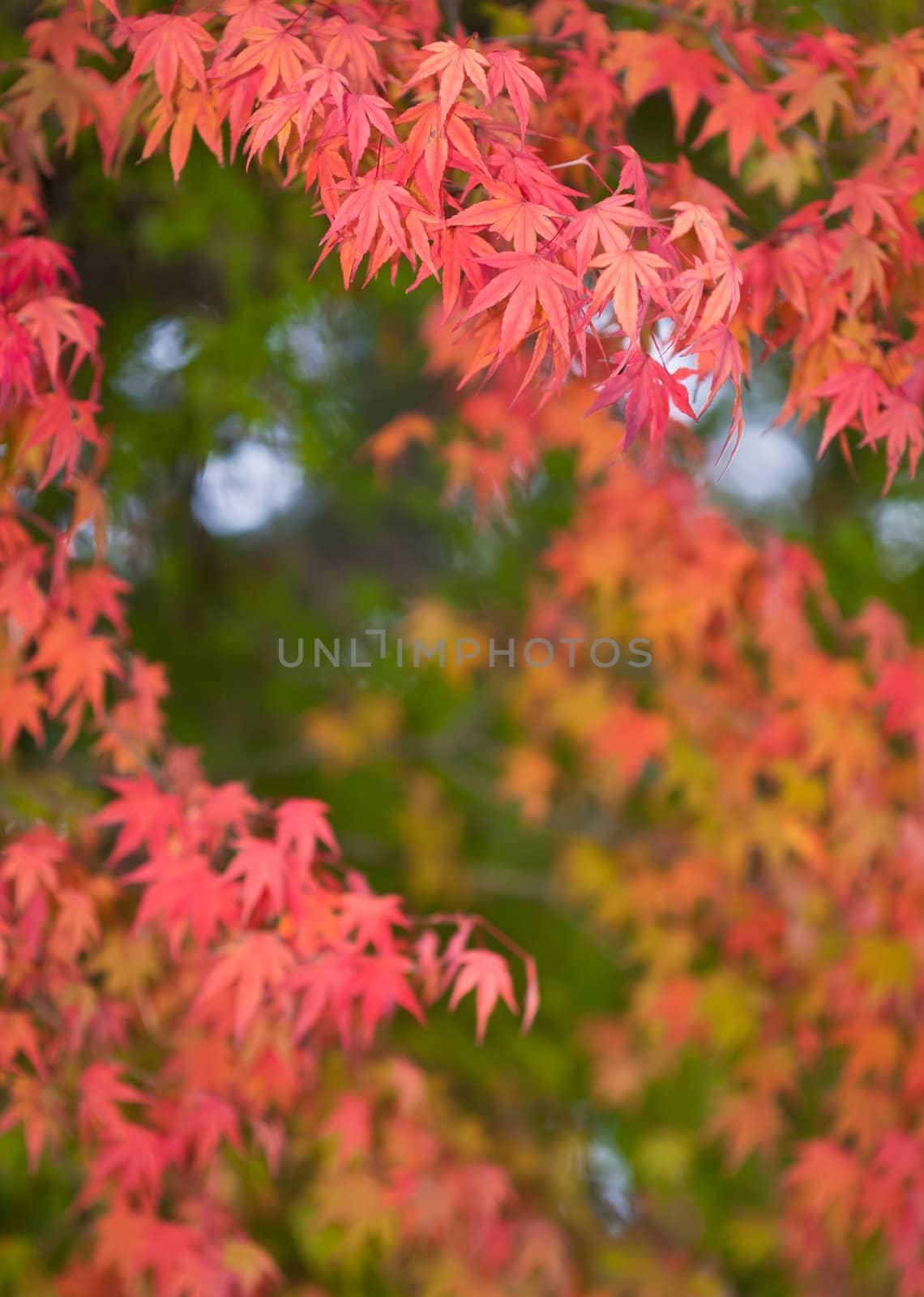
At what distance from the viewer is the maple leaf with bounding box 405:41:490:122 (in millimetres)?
1390

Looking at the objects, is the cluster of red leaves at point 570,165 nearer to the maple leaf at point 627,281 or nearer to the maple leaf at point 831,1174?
the maple leaf at point 627,281

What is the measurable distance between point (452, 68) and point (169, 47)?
453 millimetres

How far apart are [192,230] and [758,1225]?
12.3ft

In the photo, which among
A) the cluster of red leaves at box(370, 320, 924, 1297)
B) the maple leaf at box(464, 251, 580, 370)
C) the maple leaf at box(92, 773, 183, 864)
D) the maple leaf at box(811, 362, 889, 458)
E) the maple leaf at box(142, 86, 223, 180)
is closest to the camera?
the maple leaf at box(464, 251, 580, 370)

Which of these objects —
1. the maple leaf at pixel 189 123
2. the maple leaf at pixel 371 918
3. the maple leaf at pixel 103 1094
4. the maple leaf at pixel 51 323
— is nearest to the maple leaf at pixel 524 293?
the maple leaf at pixel 189 123

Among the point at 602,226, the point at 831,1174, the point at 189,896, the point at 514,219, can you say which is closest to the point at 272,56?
the point at 514,219

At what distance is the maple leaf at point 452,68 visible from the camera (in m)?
1.39

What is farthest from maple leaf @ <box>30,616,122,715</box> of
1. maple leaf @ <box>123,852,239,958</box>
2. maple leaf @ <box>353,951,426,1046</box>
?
maple leaf @ <box>353,951,426,1046</box>

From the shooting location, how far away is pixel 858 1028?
2.90 meters

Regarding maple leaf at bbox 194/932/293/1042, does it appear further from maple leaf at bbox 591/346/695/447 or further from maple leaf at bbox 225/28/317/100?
maple leaf at bbox 225/28/317/100

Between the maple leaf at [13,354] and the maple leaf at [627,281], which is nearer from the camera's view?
the maple leaf at [627,281]

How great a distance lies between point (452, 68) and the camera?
1415 mm

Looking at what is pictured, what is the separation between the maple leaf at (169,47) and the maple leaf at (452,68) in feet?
1.20

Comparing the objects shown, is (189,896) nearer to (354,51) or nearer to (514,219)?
(514,219)
